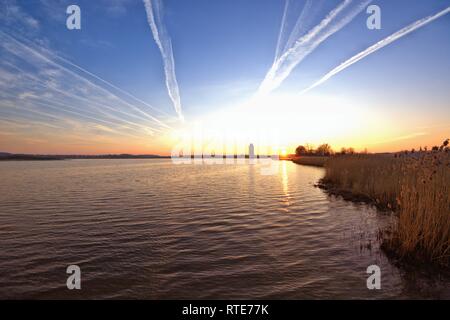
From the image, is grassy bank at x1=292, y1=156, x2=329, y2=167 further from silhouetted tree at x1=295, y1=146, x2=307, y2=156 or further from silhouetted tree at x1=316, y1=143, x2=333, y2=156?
silhouetted tree at x1=295, y1=146, x2=307, y2=156

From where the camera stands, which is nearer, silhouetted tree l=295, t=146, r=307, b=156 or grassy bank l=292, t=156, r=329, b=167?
grassy bank l=292, t=156, r=329, b=167

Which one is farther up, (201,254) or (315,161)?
(315,161)

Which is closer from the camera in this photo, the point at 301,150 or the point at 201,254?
the point at 201,254

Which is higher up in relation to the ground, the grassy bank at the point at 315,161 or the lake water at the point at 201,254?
the grassy bank at the point at 315,161

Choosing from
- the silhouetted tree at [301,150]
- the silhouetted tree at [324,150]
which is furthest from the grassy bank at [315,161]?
the silhouetted tree at [301,150]

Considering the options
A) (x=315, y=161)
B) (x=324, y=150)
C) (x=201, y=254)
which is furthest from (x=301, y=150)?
(x=201, y=254)

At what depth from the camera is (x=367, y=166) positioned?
24016 mm

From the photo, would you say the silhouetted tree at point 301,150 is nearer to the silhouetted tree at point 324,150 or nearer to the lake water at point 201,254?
the silhouetted tree at point 324,150

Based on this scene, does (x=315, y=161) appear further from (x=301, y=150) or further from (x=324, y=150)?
(x=301, y=150)

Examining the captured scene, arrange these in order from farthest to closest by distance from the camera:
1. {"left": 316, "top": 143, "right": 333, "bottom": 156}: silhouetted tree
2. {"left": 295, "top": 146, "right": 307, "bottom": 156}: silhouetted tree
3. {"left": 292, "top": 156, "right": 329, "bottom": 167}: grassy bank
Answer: {"left": 295, "top": 146, "right": 307, "bottom": 156}: silhouetted tree
{"left": 316, "top": 143, "right": 333, "bottom": 156}: silhouetted tree
{"left": 292, "top": 156, "right": 329, "bottom": 167}: grassy bank

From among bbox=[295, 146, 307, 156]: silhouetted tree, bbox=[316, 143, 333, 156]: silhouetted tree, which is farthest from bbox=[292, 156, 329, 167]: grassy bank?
bbox=[295, 146, 307, 156]: silhouetted tree

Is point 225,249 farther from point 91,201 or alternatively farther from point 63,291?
point 91,201
